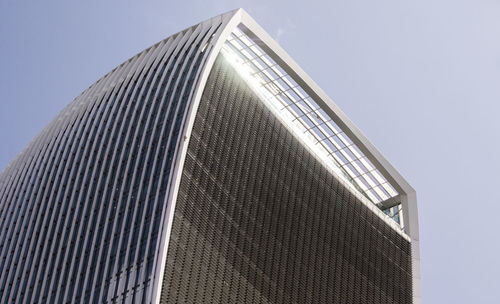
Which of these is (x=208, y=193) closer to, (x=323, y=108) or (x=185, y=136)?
(x=185, y=136)

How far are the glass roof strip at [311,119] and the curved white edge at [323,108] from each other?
84cm

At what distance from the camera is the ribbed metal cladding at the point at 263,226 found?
66750 millimetres

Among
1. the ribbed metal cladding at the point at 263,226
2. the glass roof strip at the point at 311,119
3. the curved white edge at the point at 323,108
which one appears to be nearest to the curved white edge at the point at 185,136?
the curved white edge at the point at 323,108

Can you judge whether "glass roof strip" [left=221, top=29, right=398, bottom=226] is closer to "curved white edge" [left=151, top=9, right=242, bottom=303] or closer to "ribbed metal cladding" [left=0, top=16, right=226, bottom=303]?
"curved white edge" [left=151, top=9, right=242, bottom=303]

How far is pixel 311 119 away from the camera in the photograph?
90438 mm

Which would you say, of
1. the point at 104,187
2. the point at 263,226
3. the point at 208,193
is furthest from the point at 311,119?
the point at 104,187

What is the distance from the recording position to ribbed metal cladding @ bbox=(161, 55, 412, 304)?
66.8 meters

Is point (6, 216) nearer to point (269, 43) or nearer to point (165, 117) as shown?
point (165, 117)

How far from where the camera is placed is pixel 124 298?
2454 inches

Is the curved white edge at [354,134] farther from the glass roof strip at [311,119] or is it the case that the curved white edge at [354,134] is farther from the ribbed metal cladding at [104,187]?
the ribbed metal cladding at [104,187]

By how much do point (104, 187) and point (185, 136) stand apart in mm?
9217

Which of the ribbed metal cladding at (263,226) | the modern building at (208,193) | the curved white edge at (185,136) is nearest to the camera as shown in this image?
the curved white edge at (185,136)

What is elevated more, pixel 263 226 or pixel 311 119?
pixel 311 119

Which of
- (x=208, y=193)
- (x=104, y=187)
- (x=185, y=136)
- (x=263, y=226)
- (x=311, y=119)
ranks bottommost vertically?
(x=208, y=193)
